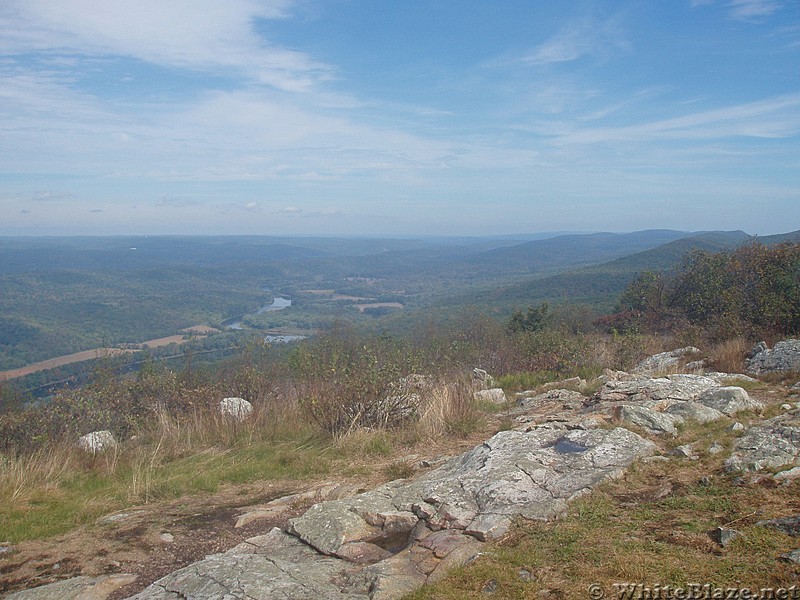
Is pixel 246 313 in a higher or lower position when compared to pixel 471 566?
lower

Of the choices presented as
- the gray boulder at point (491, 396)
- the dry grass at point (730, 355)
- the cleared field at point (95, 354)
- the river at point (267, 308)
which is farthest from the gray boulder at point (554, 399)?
the river at point (267, 308)

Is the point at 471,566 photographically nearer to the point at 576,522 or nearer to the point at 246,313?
the point at 576,522

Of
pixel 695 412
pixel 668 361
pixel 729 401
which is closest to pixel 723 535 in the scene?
pixel 695 412

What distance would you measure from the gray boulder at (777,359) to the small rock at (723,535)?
18.2 feet

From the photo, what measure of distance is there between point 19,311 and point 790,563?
74.4 meters

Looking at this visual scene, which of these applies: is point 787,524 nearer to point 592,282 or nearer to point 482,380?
point 482,380

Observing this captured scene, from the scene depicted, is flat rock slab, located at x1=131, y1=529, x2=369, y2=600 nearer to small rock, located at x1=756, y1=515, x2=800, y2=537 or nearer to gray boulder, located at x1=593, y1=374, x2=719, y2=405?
small rock, located at x1=756, y1=515, x2=800, y2=537

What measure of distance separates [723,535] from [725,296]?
1161 cm

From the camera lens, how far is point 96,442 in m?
6.91

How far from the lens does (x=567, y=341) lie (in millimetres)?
12188

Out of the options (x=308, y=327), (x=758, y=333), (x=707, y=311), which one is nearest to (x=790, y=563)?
(x=758, y=333)

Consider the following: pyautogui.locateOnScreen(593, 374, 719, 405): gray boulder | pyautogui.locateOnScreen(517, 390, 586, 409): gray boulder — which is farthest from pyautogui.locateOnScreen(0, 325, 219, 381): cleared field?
pyautogui.locateOnScreen(593, 374, 719, 405): gray boulder

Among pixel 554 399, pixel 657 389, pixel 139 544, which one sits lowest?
pixel 139 544

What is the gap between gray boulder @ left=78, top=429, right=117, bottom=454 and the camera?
6708 millimetres
